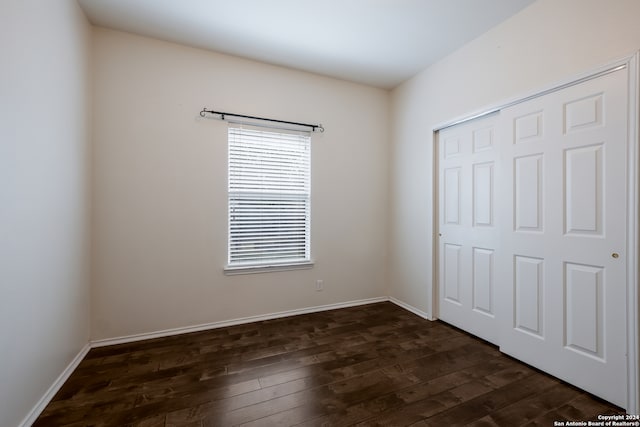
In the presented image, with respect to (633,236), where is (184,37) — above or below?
above

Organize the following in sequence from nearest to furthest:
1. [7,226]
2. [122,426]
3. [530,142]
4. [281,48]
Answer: [7,226] < [122,426] < [530,142] < [281,48]

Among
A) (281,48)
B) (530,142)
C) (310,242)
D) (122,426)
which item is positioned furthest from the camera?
(310,242)

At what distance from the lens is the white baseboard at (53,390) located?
60.1 inches

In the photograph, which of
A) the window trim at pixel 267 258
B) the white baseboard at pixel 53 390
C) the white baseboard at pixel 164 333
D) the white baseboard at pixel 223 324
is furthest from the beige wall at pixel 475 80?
the white baseboard at pixel 53 390

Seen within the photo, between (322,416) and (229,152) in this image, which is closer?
(322,416)

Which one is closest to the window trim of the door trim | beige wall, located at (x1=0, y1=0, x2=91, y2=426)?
beige wall, located at (x1=0, y1=0, x2=91, y2=426)

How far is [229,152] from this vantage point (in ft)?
9.42

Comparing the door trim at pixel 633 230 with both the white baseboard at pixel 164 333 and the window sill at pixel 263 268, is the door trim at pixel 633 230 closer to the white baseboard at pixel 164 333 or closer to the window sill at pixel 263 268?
the white baseboard at pixel 164 333

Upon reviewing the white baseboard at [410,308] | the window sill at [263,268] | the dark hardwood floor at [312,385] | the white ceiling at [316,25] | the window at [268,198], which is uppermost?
the white ceiling at [316,25]

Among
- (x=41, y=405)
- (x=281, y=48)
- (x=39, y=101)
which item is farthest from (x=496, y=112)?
(x=41, y=405)

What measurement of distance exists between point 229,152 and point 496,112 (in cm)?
262

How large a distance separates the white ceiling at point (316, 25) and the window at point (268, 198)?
834 mm

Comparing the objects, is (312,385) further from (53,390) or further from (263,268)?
(53,390)

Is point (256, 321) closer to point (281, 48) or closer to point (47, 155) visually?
point (47, 155)
